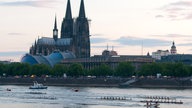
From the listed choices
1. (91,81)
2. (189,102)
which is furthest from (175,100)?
(91,81)

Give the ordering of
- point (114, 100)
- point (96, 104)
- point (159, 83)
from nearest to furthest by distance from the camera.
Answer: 1. point (96, 104)
2. point (114, 100)
3. point (159, 83)

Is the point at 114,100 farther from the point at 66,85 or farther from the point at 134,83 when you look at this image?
the point at 66,85

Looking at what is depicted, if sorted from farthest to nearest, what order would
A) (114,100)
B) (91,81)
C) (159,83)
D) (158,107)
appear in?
(91,81), (159,83), (114,100), (158,107)

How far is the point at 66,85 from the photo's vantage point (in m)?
197

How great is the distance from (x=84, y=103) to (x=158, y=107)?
15.5 m

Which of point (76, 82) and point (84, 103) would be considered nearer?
point (84, 103)

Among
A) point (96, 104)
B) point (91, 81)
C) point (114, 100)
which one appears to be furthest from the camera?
point (91, 81)

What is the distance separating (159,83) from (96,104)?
225ft

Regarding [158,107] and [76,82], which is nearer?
[158,107]

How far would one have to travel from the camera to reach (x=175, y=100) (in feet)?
399

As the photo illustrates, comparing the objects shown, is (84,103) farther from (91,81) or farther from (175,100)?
(91,81)

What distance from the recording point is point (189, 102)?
120 metres

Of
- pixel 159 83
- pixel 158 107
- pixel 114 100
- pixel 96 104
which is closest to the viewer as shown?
pixel 158 107

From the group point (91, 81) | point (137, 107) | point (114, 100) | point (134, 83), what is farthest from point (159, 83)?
point (137, 107)
